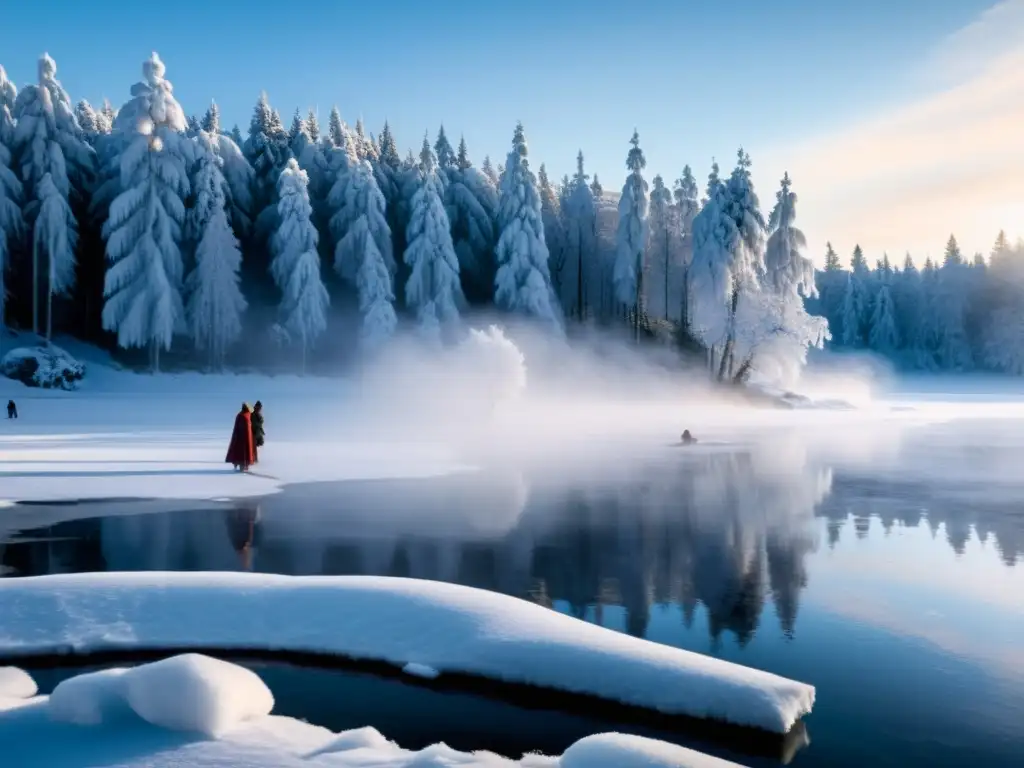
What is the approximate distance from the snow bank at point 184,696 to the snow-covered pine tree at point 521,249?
180 feet

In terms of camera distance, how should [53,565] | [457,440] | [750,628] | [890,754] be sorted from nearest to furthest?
[890,754] → [750,628] → [53,565] → [457,440]

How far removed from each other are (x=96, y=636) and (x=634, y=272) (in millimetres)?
66788

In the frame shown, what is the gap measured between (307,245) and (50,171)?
15.0m

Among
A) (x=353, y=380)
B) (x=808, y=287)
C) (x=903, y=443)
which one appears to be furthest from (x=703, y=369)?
(x=903, y=443)

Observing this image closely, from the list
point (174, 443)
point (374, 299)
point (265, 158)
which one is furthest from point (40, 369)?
point (265, 158)

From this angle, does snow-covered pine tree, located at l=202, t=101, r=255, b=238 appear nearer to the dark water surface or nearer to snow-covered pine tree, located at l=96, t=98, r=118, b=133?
snow-covered pine tree, located at l=96, t=98, r=118, b=133

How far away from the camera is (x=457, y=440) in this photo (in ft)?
96.7

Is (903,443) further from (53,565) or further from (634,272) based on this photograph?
(634,272)

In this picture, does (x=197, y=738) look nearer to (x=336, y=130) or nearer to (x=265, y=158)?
(x=265, y=158)

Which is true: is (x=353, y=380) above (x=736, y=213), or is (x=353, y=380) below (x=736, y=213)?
below

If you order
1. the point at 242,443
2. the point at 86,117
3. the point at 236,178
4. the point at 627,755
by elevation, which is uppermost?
the point at 86,117

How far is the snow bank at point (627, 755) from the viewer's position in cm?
541

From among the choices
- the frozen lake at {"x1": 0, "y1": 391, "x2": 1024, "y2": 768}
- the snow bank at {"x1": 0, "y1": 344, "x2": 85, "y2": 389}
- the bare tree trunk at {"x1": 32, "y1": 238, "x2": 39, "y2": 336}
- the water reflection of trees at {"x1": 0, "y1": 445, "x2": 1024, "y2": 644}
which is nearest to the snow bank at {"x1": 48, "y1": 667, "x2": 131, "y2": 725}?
the frozen lake at {"x1": 0, "y1": 391, "x2": 1024, "y2": 768}

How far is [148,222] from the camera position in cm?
4656
